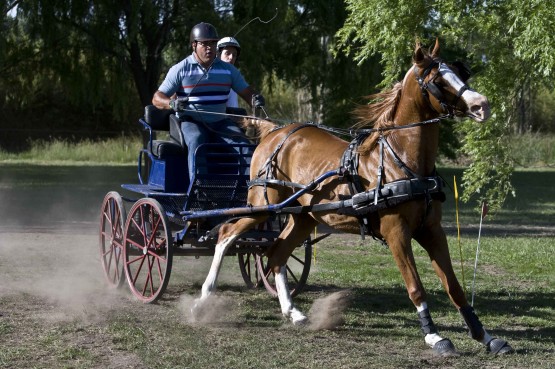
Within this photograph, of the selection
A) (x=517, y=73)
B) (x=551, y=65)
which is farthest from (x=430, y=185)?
(x=517, y=73)

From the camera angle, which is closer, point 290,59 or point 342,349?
point 342,349

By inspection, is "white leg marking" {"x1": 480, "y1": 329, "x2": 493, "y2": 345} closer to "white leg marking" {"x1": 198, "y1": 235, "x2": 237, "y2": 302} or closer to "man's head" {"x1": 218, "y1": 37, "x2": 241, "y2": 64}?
"white leg marking" {"x1": 198, "y1": 235, "x2": 237, "y2": 302}

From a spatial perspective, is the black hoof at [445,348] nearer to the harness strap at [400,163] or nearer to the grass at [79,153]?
the harness strap at [400,163]

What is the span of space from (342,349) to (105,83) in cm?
1653

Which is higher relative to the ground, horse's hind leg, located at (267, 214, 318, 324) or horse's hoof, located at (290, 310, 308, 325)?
horse's hind leg, located at (267, 214, 318, 324)

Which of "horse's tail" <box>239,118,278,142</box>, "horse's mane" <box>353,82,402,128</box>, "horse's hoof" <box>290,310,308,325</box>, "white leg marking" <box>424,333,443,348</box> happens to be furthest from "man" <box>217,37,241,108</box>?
"white leg marking" <box>424,333,443,348</box>

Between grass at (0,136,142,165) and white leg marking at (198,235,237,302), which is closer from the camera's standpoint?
white leg marking at (198,235,237,302)

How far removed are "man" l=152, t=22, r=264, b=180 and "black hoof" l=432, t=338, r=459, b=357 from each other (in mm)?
2917

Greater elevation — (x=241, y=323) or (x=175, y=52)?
(x=175, y=52)

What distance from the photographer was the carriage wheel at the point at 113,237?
918cm

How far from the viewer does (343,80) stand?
23.1 metres

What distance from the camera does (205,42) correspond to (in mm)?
8531

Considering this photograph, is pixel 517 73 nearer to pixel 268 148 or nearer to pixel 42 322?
pixel 268 148

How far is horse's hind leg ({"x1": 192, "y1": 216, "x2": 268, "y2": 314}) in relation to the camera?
7973 millimetres
